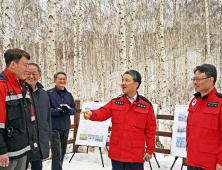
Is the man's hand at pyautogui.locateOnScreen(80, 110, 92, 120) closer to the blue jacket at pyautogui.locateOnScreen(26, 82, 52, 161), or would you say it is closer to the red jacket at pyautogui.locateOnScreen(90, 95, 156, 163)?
the red jacket at pyautogui.locateOnScreen(90, 95, 156, 163)

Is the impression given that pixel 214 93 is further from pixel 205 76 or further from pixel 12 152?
pixel 12 152

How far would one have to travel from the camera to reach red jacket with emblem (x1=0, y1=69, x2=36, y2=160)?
1798 mm

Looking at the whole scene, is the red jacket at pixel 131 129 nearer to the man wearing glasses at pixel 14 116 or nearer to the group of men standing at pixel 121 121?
the group of men standing at pixel 121 121

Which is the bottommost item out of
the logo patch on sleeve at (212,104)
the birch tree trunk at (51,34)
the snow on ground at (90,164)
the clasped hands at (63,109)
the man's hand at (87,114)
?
the snow on ground at (90,164)

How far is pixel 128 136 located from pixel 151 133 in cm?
32

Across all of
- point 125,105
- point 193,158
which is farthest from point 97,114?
point 193,158

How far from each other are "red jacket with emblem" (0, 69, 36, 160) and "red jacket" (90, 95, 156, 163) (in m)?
0.84

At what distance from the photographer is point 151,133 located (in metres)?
2.41

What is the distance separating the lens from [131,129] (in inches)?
92.9

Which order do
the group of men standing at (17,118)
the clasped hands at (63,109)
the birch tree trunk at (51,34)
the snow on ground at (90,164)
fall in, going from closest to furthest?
the group of men standing at (17,118)
the clasped hands at (63,109)
the snow on ground at (90,164)
the birch tree trunk at (51,34)

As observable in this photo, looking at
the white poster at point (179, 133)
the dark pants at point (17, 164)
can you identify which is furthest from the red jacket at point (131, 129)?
the white poster at point (179, 133)

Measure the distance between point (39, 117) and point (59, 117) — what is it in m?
0.83

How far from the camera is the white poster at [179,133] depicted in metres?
3.73

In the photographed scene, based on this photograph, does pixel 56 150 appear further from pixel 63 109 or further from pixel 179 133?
pixel 179 133
